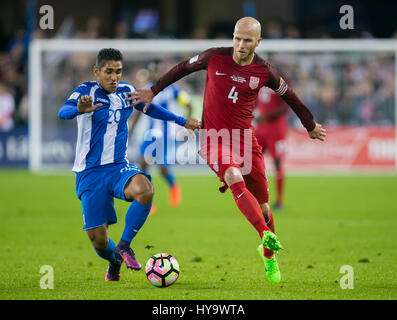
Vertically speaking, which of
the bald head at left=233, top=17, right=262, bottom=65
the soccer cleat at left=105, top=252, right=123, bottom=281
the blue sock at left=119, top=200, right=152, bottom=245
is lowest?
the soccer cleat at left=105, top=252, right=123, bottom=281

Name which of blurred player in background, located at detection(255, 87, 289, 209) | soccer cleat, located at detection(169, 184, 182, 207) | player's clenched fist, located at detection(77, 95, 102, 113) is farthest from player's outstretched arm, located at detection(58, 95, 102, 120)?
soccer cleat, located at detection(169, 184, 182, 207)

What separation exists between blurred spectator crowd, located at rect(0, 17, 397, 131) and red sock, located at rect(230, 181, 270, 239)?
1319 centimetres

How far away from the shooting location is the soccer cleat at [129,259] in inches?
249

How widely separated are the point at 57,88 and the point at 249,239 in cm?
1128

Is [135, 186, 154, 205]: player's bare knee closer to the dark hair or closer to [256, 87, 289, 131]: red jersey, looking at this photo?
the dark hair

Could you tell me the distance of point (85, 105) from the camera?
6.14m

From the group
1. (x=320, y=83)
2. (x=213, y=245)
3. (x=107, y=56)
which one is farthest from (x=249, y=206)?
(x=320, y=83)

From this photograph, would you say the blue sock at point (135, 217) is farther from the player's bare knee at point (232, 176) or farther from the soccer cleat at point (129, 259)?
the player's bare knee at point (232, 176)

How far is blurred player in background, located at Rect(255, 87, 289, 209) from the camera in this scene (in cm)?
1297

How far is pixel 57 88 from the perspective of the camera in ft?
64.5

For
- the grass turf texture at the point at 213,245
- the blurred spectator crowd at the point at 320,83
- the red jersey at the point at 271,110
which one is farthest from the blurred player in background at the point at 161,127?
the blurred spectator crowd at the point at 320,83

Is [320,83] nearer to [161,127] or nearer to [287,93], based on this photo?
[161,127]

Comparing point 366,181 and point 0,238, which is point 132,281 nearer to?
point 0,238

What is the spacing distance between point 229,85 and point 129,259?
1833mm
